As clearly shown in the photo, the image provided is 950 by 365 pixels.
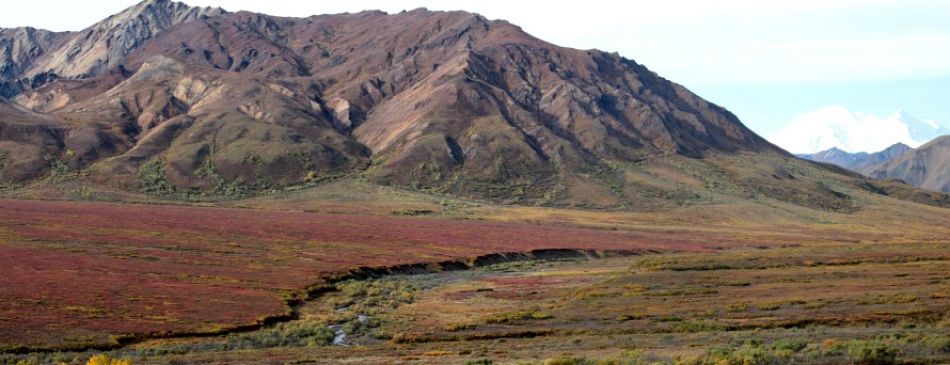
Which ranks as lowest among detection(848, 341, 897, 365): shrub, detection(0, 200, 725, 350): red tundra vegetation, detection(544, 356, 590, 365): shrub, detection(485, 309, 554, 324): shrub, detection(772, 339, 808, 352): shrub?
detection(0, 200, 725, 350): red tundra vegetation

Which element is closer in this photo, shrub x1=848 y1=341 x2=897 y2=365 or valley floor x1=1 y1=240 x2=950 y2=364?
shrub x1=848 y1=341 x2=897 y2=365

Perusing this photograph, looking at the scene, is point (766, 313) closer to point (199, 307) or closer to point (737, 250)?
point (199, 307)

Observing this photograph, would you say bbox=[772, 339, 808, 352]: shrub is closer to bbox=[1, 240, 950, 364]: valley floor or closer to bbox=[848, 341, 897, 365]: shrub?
bbox=[1, 240, 950, 364]: valley floor

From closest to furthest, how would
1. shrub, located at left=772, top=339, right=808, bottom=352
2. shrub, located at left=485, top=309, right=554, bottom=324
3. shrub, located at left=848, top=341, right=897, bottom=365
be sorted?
shrub, located at left=848, top=341, right=897, bottom=365 → shrub, located at left=772, top=339, right=808, bottom=352 → shrub, located at left=485, top=309, right=554, bottom=324

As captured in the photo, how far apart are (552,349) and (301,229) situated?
95.8 m

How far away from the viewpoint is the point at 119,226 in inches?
4948

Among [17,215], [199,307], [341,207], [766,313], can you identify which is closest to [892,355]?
[766,313]

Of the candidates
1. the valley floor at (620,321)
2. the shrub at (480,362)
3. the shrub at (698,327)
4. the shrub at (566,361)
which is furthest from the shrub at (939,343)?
the shrub at (480,362)

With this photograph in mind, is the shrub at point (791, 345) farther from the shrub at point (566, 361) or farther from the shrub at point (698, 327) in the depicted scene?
the shrub at point (698, 327)

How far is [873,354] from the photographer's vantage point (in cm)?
3688

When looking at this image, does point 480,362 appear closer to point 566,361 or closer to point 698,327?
point 566,361

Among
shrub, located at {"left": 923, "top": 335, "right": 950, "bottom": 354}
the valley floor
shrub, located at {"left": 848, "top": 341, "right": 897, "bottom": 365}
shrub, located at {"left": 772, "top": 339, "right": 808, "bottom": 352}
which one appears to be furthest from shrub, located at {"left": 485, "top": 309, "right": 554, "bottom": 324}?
shrub, located at {"left": 923, "top": 335, "right": 950, "bottom": 354}

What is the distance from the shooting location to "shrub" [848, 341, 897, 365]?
3647cm

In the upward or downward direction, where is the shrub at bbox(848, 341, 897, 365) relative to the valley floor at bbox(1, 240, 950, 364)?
upward
